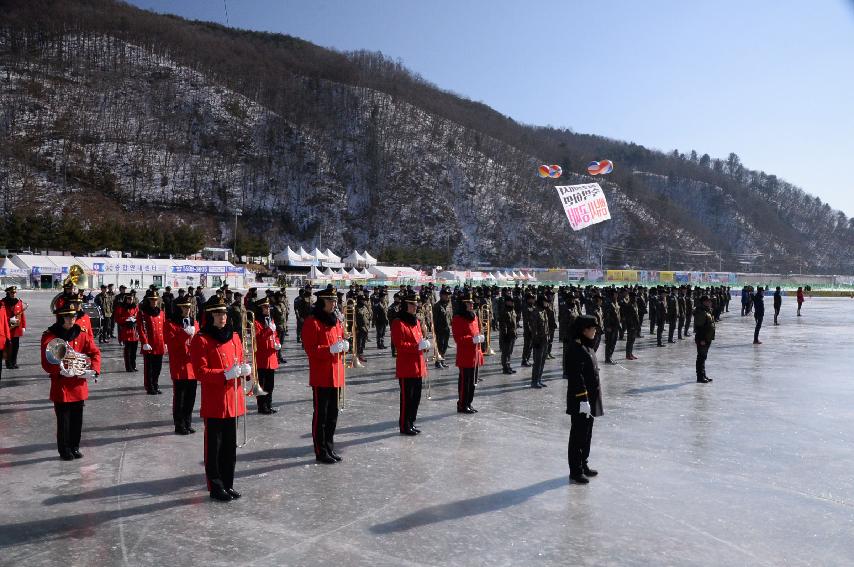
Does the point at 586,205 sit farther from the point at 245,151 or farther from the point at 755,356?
the point at 245,151

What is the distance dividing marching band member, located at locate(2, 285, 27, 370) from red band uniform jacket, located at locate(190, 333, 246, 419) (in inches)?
344

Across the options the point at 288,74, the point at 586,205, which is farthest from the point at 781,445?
the point at 288,74

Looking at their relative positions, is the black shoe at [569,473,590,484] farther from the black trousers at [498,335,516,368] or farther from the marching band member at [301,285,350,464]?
the black trousers at [498,335,516,368]

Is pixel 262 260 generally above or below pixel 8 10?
below

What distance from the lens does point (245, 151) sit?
11512 centimetres

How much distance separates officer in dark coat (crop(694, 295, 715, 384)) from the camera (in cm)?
1262

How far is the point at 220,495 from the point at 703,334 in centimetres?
1005

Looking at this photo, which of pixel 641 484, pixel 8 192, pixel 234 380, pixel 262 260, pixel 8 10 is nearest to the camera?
pixel 234 380

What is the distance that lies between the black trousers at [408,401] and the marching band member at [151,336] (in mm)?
4288

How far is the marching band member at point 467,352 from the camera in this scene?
928 cm

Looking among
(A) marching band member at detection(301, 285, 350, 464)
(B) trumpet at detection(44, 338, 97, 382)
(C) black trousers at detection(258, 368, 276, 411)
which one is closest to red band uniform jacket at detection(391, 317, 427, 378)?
(A) marching band member at detection(301, 285, 350, 464)

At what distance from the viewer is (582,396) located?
6.36 m

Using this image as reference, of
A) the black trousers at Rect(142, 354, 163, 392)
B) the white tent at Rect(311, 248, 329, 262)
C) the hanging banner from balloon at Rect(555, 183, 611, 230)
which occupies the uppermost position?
the hanging banner from balloon at Rect(555, 183, 611, 230)

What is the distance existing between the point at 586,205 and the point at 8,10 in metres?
158
